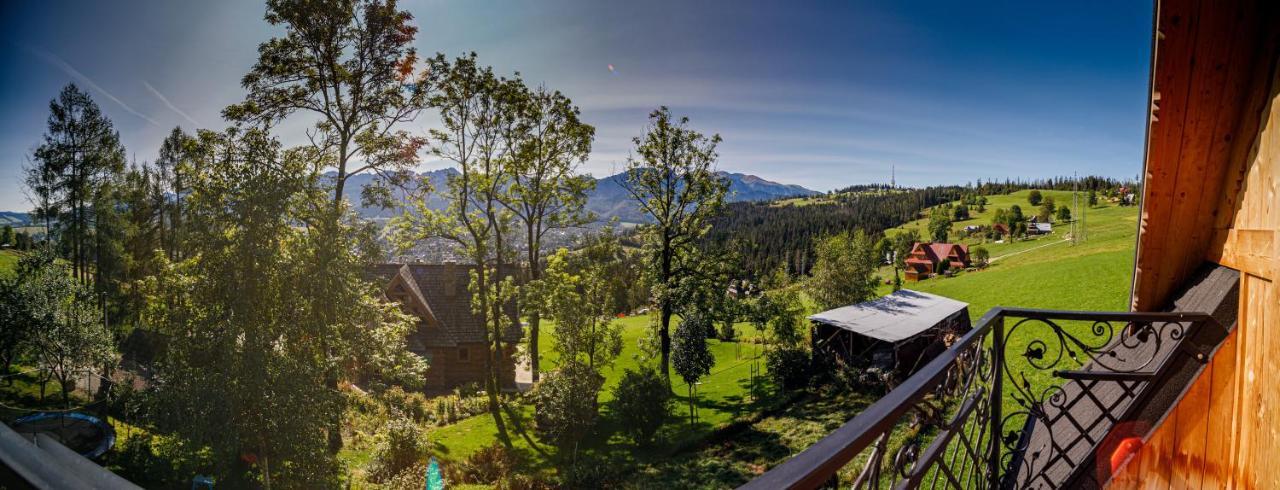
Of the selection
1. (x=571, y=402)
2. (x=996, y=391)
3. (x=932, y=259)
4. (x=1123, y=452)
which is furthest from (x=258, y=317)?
(x=932, y=259)

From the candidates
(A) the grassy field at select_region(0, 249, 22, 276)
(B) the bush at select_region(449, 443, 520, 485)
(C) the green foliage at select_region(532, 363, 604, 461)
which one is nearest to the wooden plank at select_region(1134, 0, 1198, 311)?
(C) the green foliage at select_region(532, 363, 604, 461)

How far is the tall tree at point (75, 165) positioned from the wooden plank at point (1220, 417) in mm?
17777

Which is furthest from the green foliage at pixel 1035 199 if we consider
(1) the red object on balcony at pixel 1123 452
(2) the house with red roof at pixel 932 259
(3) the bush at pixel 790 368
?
(1) the red object on balcony at pixel 1123 452

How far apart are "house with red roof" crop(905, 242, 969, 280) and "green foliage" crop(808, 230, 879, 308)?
37053mm

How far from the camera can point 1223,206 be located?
272cm

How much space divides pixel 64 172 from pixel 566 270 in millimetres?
12940

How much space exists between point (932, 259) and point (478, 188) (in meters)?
58.4

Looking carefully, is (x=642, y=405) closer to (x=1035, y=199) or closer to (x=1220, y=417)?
(x=1220, y=417)

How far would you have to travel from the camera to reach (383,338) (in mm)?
8250

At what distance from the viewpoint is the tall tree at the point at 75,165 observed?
442 inches

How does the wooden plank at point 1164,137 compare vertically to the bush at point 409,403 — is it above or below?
above

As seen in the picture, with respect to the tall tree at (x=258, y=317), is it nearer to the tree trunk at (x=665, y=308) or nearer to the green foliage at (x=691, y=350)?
the tree trunk at (x=665, y=308)

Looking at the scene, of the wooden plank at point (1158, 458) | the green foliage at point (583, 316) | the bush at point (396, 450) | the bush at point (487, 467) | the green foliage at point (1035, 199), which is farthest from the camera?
the green foliage at point (1035, 199)

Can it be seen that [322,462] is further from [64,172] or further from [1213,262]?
[64,172]
